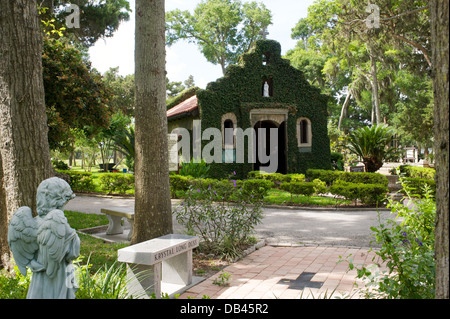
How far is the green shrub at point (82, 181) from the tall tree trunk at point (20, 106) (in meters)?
12.4

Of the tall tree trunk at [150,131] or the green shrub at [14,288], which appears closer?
the green shrub at [14,288]

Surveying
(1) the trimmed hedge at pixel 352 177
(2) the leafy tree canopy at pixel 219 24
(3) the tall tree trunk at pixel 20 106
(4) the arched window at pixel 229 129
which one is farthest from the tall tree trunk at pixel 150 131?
(2) the leafy tree canopy at pixel 219 24

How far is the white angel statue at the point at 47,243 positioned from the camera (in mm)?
2523

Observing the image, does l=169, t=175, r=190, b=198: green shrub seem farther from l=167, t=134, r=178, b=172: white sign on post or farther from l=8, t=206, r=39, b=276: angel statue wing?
l=8, t=206, r=39, b=276: angel statue wing

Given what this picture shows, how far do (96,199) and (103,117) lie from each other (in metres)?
5.93

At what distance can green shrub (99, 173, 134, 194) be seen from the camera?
15.7 m

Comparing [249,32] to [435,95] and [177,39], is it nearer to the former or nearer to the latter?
[177,39]

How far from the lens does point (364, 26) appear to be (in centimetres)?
1816

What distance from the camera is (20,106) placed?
4.79 meters

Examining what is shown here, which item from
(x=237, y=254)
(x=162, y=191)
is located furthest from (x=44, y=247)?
(x=237, y=254)

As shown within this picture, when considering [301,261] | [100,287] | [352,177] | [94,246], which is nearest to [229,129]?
[352,177]

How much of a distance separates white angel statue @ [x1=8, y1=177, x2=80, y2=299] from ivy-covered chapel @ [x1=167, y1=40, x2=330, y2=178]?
15.7 meters

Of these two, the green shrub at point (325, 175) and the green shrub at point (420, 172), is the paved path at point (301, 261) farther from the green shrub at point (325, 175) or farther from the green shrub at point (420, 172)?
the green shrub at point (420, 172)

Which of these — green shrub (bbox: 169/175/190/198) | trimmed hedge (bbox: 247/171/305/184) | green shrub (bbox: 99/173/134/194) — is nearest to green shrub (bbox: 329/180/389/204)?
trimmed hedge (bbox: 247/171/305/184)
